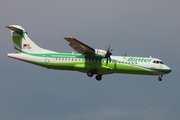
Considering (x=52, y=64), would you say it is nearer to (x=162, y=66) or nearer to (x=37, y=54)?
(x=37, y=54)

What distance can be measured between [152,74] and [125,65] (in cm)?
348

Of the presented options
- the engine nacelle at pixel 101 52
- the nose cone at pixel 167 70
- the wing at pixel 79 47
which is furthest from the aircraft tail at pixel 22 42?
the nose cone at pixel 167 70

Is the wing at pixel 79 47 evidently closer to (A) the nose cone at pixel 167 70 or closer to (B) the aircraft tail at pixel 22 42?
(B) the aircraft tail at pixel 22 42

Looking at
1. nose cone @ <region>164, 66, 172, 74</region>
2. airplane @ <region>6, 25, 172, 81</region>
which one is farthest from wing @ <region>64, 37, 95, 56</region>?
nose cone @ <region>164, 66, 172, 74</region>

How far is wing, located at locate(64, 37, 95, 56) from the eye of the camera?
37.5 metres

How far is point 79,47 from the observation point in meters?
39.0

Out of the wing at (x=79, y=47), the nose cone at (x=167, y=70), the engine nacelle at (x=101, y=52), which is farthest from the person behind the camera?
the nose cone at (x=167, y=70)

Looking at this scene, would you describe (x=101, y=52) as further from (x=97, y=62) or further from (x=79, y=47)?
(x=79, y=47)

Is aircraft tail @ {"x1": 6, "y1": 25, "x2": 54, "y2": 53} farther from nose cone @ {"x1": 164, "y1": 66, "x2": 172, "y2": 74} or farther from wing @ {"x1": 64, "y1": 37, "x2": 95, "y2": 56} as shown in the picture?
nose cone @ {"x1": 164, "y1": 66, "x2": 172, "y2": 74}

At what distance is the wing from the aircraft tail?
4532 millimetres

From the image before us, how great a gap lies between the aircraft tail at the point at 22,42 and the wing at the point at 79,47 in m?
4.53

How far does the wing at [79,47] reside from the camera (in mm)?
37469

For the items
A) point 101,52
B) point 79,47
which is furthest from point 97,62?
point 79,47

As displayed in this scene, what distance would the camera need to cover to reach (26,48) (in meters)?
42.2
